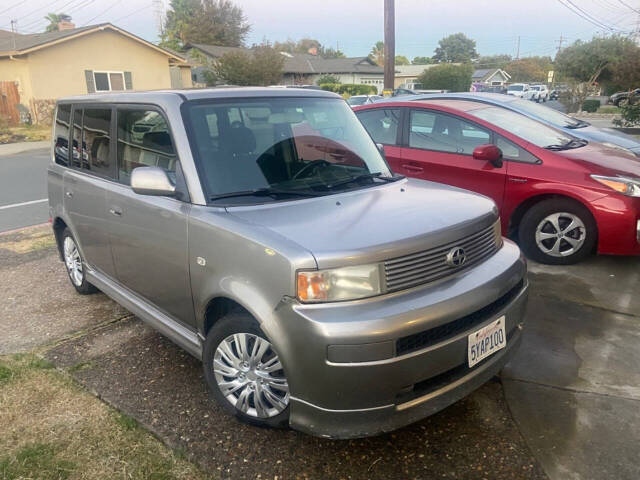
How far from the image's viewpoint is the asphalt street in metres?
7.93

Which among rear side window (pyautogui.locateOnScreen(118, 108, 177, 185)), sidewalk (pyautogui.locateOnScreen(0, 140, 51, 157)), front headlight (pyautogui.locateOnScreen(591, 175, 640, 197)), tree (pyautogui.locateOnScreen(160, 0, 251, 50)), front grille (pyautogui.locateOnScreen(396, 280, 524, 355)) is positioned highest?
tree (pyautogui.locateOnScreen(160, 0, 251, 50))

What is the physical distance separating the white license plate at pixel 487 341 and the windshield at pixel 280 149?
3.97 ft

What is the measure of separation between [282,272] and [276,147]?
1.22 metres

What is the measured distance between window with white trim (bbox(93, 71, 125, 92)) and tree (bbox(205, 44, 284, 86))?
31.1ft

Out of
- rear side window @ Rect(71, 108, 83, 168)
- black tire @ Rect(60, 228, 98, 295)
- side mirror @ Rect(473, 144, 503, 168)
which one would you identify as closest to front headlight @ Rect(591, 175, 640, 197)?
side mirror @ Rect(473, 144, 503, 168)

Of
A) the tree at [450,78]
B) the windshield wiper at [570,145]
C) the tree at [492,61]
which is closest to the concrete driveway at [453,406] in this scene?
the windshield wiper at [570,145]

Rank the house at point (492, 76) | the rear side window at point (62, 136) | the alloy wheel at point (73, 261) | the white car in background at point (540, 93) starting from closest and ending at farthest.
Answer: the rear side window at point (62, 136), the alloy wheel at point (73, 261), the white car in background at point (540, 93), the house at point (492, 76)

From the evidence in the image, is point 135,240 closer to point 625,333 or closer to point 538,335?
point 538,335

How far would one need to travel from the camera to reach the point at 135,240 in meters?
3.38

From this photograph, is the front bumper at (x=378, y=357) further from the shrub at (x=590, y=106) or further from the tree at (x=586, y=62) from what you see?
the tree at (x=586, y=62)

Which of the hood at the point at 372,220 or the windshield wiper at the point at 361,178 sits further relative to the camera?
the windshield wiper at the point at 361,178

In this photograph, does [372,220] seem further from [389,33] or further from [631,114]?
[631,114]

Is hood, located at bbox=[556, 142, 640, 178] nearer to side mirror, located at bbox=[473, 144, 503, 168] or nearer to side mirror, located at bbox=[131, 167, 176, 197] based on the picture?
side mirror, located at bbox=[473, 144, 503, 168]

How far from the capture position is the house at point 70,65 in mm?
24938
